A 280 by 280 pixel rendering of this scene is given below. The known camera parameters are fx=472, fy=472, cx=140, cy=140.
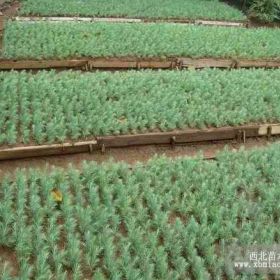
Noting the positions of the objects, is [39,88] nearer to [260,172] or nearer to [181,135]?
[181,135]

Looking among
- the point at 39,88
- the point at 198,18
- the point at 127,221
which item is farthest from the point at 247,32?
the point at 127,221

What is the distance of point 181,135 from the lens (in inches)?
439

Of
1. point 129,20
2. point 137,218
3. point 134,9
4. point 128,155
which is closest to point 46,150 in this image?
point 128,155

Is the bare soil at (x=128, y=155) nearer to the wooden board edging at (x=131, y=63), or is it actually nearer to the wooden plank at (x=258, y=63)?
the wooden board edging at (x=131, y=63)

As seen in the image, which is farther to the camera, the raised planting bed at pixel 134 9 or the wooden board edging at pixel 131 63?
the raised planting bed at pixel 134 9

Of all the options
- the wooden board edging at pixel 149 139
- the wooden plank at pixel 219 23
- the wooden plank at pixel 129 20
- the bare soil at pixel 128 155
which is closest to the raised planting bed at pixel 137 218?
the bare soil at pixel 128 155

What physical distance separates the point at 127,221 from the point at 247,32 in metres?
13.4

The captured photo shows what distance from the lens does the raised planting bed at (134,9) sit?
19.3 m

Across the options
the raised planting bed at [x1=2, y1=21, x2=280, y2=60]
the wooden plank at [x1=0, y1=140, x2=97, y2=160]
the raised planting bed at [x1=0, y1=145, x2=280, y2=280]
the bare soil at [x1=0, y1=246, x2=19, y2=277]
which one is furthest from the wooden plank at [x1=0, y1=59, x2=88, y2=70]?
the bare soil at [x1=0, y1=246, x2=19, y2=277]

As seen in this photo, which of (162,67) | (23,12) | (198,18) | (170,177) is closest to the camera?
(170,177)

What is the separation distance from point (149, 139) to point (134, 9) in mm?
11450

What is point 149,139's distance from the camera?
10.9 metres

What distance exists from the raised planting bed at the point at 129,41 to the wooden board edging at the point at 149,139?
16.7 feet

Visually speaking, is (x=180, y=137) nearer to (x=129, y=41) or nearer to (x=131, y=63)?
(x=131, y=63)
